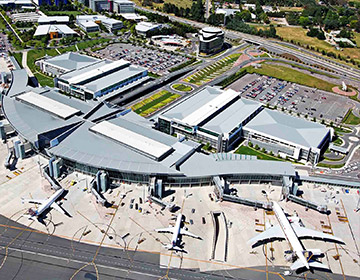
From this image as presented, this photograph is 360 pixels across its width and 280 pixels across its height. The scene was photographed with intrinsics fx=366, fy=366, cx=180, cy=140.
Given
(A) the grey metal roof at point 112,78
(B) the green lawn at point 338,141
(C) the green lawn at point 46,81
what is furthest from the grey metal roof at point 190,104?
(C) the green lawn at point 46,81

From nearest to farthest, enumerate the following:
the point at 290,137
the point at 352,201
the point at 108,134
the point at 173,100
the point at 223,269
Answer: the point at 223,269 → the point at 352,201 → the point at 108,134 → the point at 290,137 → the point at 173,100

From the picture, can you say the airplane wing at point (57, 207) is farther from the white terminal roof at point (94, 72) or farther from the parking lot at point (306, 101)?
the parking lot at point (306, 101)

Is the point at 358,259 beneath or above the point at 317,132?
beneath

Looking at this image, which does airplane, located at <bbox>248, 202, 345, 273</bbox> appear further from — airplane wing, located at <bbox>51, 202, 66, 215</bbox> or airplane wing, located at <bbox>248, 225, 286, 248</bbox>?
airplane wing, located at <bbox>51, 202, 66, 215</bbox>

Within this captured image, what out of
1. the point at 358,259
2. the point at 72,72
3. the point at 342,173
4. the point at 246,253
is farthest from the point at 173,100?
the point at 358,259

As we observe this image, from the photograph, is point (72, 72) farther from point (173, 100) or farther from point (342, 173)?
point (342, 173)

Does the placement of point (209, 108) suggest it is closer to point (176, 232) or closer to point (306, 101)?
point (306, 101)

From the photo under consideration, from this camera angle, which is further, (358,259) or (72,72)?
(72,72)

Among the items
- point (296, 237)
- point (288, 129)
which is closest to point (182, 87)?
point (288, 129)
